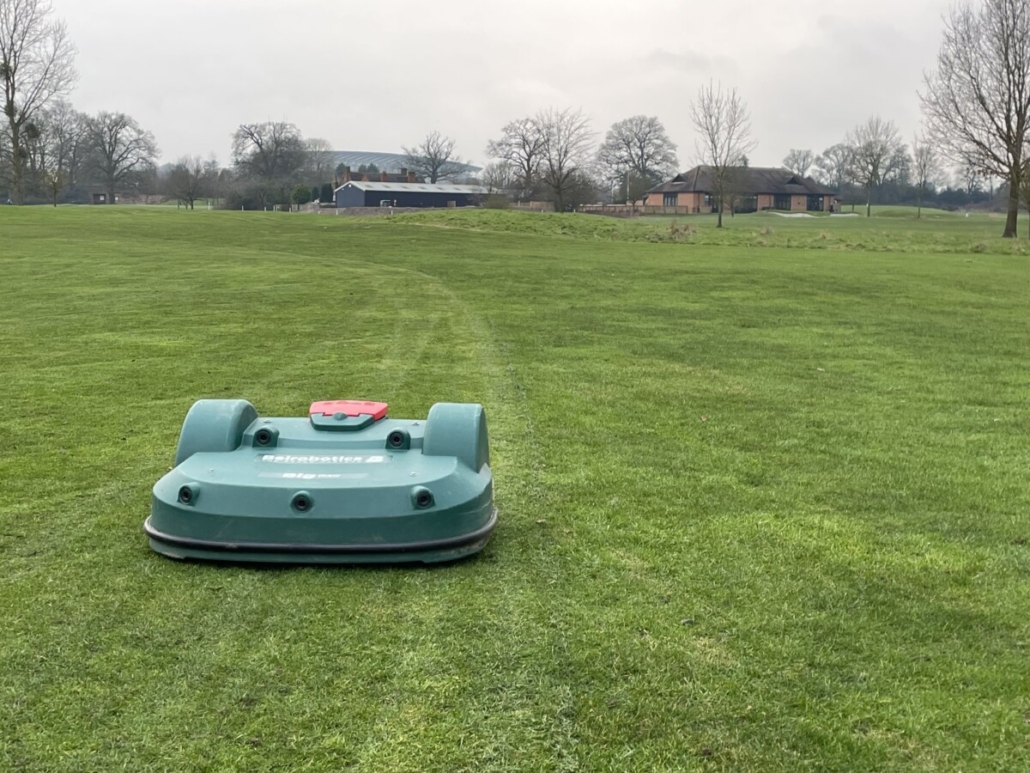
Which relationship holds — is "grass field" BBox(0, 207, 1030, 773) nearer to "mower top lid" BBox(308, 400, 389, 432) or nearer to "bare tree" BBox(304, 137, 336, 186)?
"mower top lid" BBox(308, 400, 389, 432)

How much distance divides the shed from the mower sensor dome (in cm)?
7792

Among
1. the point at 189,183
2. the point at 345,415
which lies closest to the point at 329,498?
the point at 345,415

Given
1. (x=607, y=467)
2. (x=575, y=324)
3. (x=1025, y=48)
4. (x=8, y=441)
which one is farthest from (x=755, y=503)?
(x=1025, y=48)

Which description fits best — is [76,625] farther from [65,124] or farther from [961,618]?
[65,124]

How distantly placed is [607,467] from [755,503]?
38.5 inches

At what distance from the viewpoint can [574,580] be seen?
381 cm

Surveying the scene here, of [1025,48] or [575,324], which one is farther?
[1025,48]

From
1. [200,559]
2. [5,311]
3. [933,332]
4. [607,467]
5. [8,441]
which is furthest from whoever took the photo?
[5,311]

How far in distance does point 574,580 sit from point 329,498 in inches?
41.7

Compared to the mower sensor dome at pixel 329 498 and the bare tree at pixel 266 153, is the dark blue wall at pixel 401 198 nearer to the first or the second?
the bare tree at pixel 266 153

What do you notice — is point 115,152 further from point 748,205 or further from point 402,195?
point 748,205

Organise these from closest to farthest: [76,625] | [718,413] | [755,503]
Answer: [76,625] → [755,503] → [718,413]

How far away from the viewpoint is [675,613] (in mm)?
3480

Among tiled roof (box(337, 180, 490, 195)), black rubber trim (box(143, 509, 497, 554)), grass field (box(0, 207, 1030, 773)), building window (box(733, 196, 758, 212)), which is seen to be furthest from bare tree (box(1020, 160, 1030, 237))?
tiled roof (box(337, 180, 490, 195))
